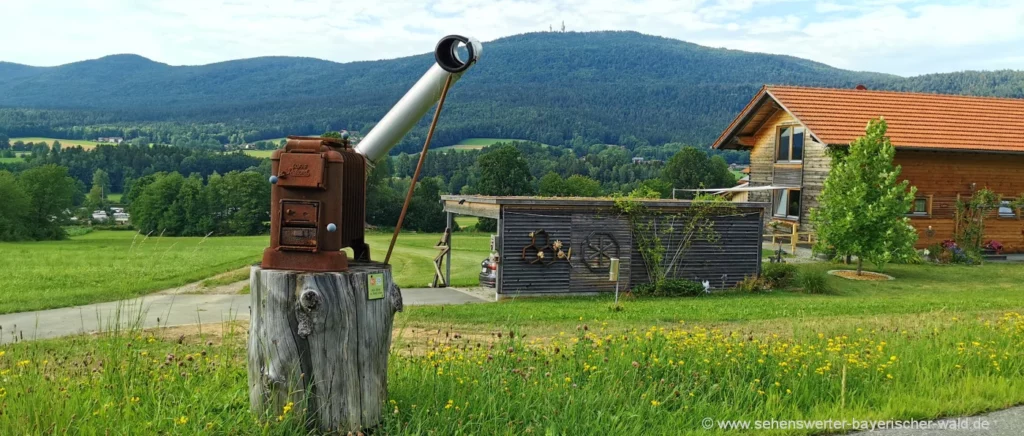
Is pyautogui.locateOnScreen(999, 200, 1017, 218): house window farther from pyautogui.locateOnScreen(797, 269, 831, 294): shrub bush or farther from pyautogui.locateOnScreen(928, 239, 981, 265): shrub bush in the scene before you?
pyautogui.locateOnScreen(797, 269, 831, 294): shrub bush

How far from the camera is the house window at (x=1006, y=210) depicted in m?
29.1

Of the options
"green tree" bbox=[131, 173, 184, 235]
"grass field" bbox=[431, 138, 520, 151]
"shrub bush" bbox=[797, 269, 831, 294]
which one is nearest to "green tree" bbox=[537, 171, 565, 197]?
"green tree" bbox=[131, 173, 184, 235]

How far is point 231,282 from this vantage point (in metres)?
21.0

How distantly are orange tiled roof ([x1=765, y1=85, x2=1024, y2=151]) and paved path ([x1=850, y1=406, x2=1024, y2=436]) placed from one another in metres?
22.7

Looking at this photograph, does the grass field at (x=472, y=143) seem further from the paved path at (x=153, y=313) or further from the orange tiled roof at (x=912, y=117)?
the paved path at (x=153, y=313)

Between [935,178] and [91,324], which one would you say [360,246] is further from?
[935,178]

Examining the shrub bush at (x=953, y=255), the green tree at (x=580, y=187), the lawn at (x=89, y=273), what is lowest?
the lawn at (x=89, y=273)

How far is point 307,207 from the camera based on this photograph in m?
4.51

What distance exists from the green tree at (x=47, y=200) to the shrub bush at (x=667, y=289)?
149 feet

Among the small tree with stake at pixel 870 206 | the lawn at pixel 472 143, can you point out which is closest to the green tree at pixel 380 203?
the small tree with stake at pixel 870 206

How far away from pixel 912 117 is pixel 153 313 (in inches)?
1054

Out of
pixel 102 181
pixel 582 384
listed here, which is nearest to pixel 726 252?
pixel 582 384

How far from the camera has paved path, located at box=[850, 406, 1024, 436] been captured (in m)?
5.42

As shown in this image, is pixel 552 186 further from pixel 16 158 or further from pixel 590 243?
pixel 16 158
